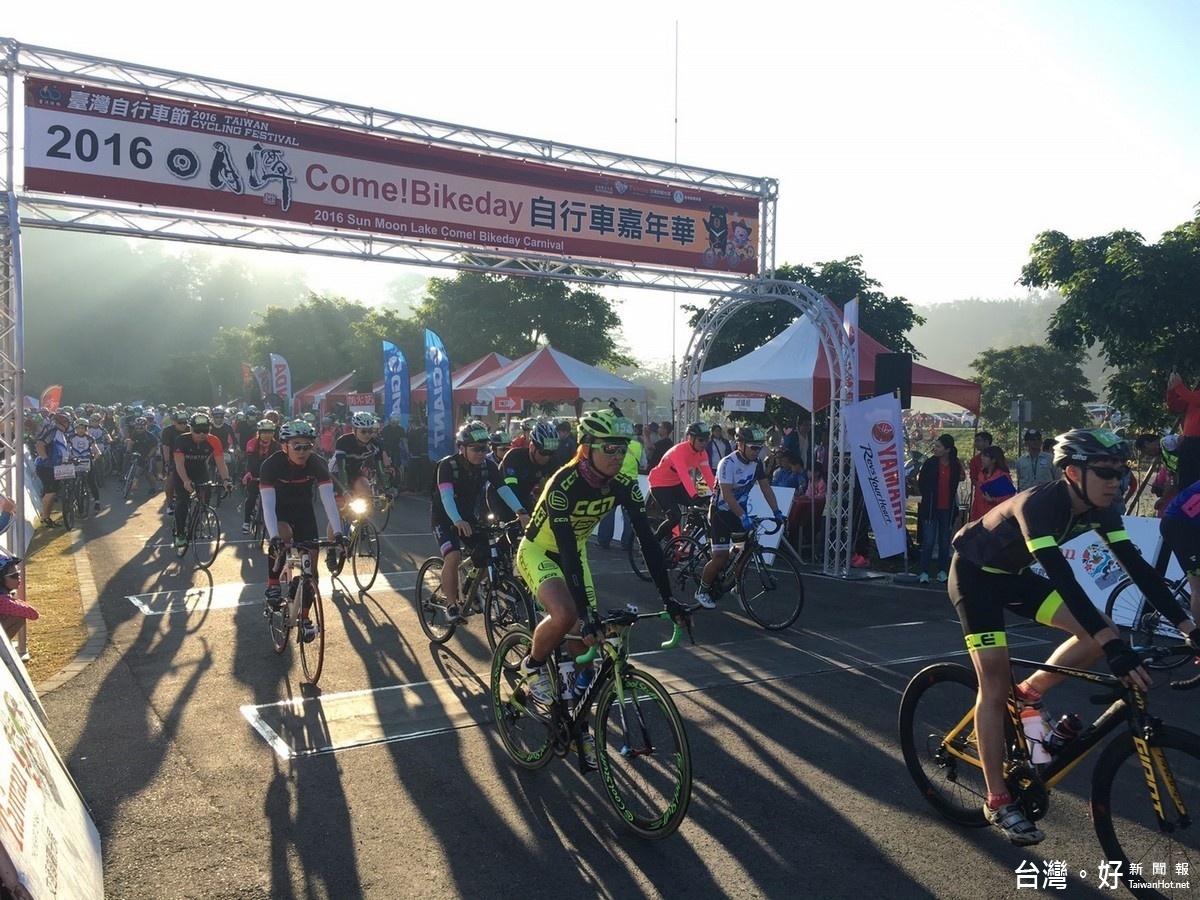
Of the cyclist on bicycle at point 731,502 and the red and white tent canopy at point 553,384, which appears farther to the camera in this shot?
the red and white tent canopy at point 553,384

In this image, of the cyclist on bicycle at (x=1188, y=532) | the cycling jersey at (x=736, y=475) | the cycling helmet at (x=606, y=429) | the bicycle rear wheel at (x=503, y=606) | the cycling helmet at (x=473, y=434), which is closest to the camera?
the cycling helmet at (x=606, y=429)

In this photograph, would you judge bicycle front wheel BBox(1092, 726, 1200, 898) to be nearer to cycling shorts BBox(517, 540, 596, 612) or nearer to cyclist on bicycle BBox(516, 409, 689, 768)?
cyclist on bicycle BBox(516, 409, 689, 768)

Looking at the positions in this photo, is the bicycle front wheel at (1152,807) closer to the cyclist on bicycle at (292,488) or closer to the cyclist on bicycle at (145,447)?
the cyclist on bicycle at (292,488)

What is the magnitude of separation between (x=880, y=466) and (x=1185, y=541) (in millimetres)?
5112

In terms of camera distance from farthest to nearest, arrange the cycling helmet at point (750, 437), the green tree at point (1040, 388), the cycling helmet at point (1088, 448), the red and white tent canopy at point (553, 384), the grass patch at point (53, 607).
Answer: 1. the green tree at point (1040, 388)
2. the red and white tent canopy at point (553, 384)
3. the cycling helmet at point (750, 437)
4. the grass patch at point (53, 607)
5. the cycling helmet at point (1088, 448)

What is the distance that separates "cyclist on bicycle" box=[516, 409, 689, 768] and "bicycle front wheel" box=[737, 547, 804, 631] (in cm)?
428

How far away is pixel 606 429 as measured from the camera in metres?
4.98

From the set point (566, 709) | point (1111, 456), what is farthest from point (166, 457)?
point (1111, 456)

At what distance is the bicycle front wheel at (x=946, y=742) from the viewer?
454 cm

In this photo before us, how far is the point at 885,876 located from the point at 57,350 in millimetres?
103543

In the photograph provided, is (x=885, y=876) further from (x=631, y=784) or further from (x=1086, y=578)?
(x=1086, y=578)

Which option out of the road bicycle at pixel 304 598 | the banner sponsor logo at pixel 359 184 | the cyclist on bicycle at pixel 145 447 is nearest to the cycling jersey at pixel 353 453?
A: the banner sponsor logo at pixel 359 184

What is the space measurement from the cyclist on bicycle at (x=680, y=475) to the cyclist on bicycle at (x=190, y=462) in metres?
5.88

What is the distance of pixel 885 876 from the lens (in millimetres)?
4082
